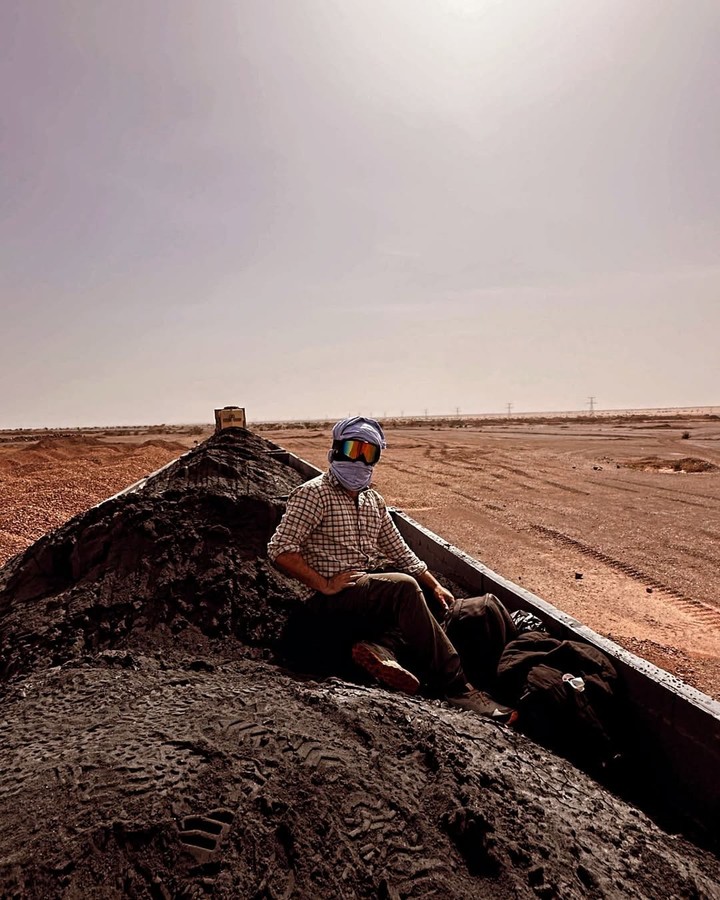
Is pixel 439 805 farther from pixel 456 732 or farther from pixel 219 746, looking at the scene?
pixel 219 746

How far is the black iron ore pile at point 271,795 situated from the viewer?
4.74 feet

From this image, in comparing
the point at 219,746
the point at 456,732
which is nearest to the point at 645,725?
the point at 456,732

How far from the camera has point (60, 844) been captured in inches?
56.9

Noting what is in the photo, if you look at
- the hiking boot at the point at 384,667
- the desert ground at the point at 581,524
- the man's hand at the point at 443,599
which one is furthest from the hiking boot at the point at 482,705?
the desert ground at the point at 581,524

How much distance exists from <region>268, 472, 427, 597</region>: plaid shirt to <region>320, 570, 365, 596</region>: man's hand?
57 millimetres

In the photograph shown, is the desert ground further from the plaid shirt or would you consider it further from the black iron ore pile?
the plaid shirt

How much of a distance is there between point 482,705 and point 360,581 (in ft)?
3.01

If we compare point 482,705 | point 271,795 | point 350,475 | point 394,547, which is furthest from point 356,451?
point 271,795

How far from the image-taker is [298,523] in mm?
2945

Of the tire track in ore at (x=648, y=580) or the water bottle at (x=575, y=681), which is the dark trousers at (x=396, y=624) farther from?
the tire track in ore at (x=648, y=580)

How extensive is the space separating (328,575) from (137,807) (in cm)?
159

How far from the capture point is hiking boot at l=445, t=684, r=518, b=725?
259 centimetres

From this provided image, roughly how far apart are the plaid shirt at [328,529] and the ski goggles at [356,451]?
0.16 m

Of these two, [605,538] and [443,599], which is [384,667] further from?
[605,538]
